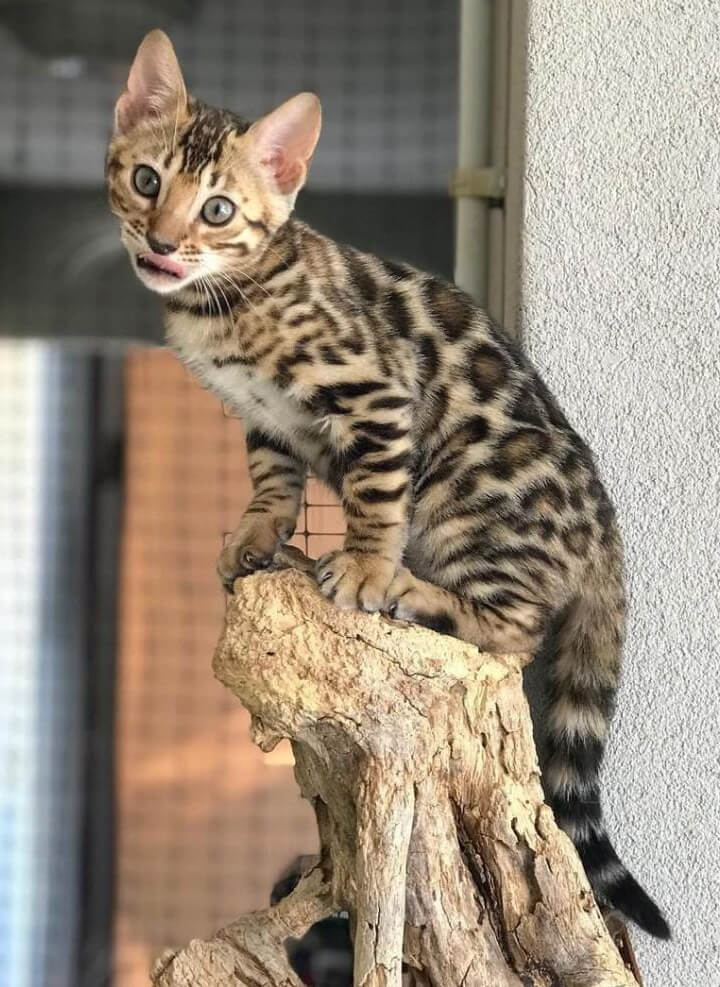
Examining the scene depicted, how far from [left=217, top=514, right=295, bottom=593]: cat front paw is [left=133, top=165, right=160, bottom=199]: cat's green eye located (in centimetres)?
38

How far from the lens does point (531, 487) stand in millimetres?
1181

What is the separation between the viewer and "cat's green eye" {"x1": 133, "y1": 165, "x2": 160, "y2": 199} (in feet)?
3.69

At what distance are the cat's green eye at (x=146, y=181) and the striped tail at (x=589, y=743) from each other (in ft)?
2.10

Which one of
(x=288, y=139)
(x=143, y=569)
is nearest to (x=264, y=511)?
(x=288, y=139)

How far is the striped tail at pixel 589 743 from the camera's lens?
46.6 inches

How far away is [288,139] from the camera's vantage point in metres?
1.17

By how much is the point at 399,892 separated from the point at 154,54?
A: 88 centimetres

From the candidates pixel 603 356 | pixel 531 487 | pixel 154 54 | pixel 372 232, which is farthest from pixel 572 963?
pixel 372 232

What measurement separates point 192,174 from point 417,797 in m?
0.66

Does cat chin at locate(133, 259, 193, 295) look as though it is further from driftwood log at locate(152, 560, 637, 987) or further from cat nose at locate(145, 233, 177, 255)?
driftwood log at locate(152, 560, 637, 987)

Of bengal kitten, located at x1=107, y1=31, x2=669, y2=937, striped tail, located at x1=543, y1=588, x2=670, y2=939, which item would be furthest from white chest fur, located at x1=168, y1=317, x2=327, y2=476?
striped tail, located at x1=543, y1=588, x2=670, y2=939

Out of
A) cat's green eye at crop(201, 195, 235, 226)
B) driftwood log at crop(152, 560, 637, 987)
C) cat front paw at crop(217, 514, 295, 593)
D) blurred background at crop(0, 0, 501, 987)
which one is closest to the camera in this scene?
driftwood log at crop(152, 560, 637, 987)

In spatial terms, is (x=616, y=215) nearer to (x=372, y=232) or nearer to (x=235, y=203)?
(x=235, y=203)

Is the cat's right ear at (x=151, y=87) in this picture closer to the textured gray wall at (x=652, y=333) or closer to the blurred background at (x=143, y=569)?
the textured gray wall at (x=652, y=333)
